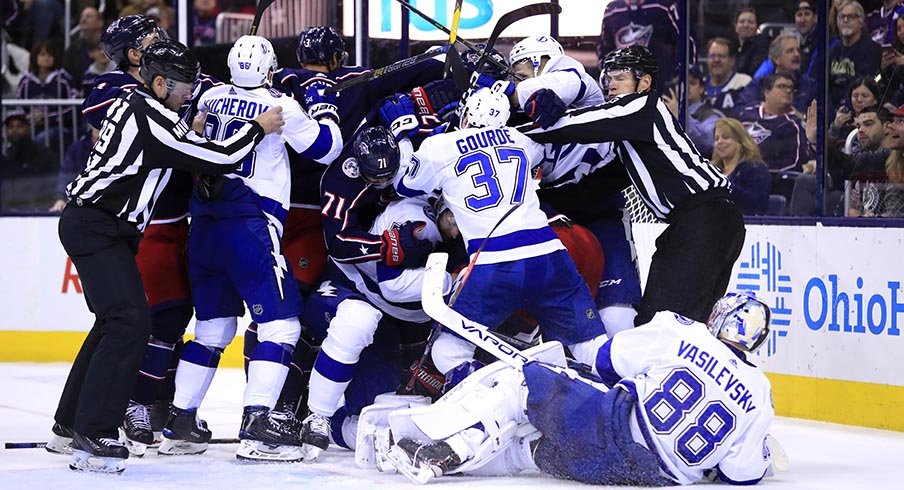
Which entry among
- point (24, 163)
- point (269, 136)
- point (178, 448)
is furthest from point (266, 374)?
point (24, 163)

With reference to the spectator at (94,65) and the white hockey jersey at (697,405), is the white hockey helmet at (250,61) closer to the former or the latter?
the white hockey jersey at (697,405)

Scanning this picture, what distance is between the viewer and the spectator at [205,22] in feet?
27.9

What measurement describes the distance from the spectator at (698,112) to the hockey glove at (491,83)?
2.34 metres

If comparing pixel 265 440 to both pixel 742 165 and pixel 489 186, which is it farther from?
pixel 742 165

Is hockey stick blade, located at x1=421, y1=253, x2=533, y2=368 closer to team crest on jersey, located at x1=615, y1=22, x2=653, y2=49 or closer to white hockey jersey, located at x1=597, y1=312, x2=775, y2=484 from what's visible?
white hockey jersey, located at x1=597, y1=312, x2=775, y2=484

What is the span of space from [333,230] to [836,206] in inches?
92.3

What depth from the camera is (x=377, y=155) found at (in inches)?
185

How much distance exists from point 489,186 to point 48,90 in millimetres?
5061

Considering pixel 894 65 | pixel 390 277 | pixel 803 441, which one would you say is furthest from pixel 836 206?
pixel 390 277

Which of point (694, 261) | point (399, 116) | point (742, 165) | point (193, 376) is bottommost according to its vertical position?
point (193, 376)

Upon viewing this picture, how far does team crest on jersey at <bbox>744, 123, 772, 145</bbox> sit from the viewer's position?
6980mm

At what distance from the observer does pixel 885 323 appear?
550 cm

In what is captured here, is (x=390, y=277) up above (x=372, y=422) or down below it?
above

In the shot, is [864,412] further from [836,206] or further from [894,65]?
[894,65]
